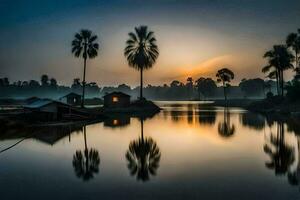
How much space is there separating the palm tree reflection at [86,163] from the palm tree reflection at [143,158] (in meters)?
1.99

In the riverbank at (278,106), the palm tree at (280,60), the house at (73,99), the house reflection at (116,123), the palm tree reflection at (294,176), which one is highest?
the palm tree at (280,60)

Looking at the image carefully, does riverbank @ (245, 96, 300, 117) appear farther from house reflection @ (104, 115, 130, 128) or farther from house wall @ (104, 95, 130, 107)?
house wall @ (104, 95, 130, 107)

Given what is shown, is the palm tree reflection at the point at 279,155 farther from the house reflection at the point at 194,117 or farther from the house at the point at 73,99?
the house at the point at 73,99

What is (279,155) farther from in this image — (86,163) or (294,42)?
(294,42)

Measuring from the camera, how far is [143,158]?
20672 mm

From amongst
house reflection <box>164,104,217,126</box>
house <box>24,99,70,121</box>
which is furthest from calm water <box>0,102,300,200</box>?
house reflection <box>164,104,217,126</box>

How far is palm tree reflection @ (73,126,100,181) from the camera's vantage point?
16.4m

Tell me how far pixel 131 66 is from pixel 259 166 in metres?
73.6

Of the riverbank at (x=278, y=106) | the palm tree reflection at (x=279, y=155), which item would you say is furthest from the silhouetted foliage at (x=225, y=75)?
the palm tree reflection at (x=279, y=155)

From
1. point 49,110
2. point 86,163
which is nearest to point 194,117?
point 49,110

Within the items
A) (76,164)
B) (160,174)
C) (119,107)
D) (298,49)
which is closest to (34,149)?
(76,164)

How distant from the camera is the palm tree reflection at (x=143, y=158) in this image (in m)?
16.8

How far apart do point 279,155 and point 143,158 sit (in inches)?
358

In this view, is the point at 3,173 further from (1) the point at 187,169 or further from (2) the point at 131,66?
(2) the point at 131,66
